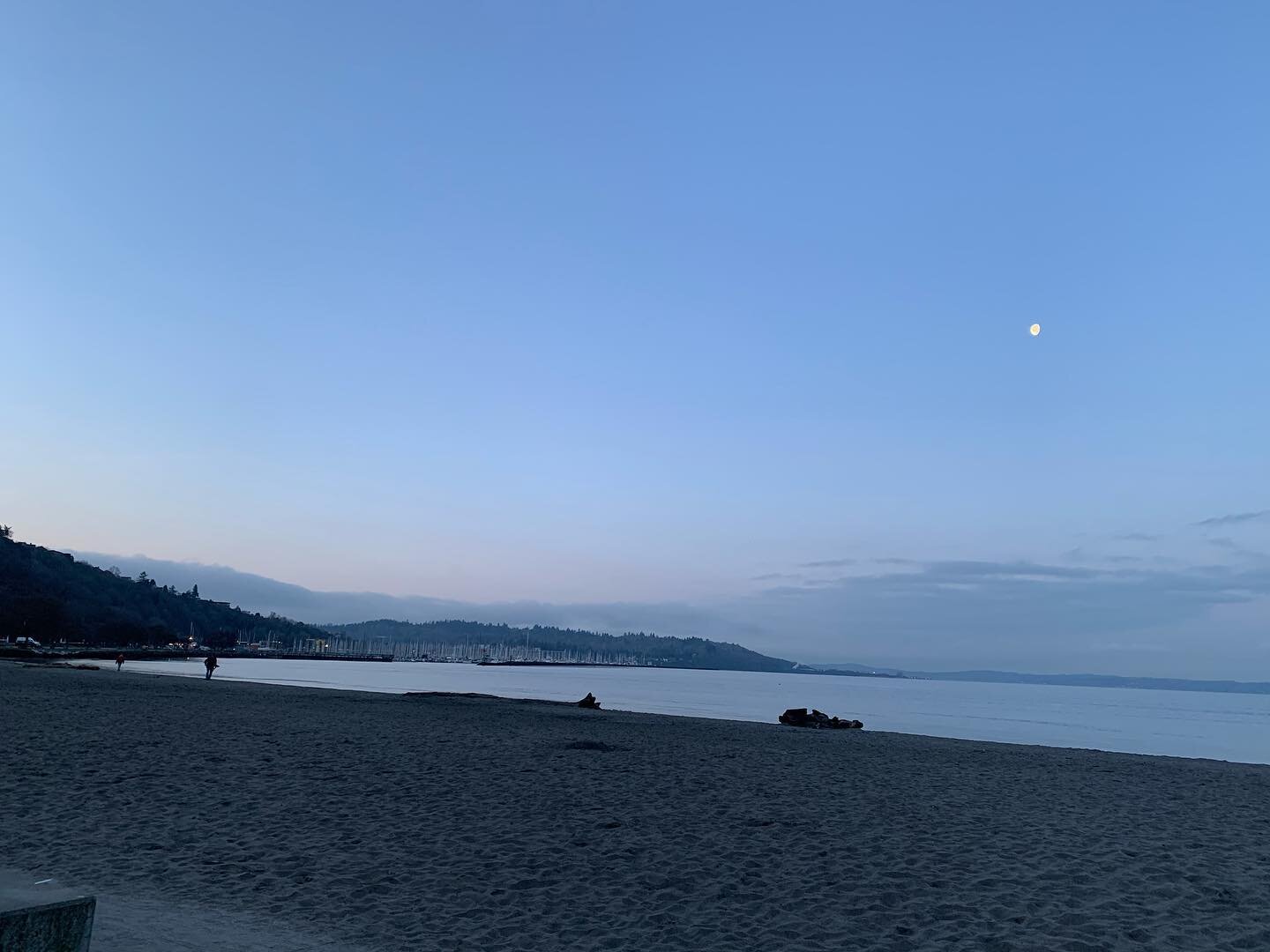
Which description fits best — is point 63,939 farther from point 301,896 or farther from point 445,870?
point 445,870

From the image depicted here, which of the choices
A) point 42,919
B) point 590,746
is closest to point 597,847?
point 42,919

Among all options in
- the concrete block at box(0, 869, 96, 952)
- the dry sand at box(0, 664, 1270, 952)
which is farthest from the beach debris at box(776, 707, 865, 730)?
the concrete block at box(0, 869, 96, 952)

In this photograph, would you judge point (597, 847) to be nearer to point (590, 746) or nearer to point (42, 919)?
point (42, 919)

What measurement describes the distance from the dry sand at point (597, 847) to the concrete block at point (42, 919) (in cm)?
284

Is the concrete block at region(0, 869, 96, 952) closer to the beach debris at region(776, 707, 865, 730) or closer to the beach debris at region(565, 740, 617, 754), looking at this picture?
the beach debris at region(565, 740, 617, 754)

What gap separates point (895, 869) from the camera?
10.7 m

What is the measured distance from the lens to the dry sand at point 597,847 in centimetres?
828

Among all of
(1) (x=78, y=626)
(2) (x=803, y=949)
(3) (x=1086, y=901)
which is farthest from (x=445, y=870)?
(1) (x=78, y=626)

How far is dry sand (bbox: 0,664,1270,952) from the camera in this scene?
828 centimetres

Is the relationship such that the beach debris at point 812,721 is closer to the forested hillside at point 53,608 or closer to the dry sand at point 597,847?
the dry sand at point 597,847

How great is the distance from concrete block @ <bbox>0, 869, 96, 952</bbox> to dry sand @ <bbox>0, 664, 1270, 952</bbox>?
284cm

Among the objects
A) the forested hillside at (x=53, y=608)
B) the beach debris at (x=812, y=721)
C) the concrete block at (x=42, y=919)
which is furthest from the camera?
the forested hillside at (x=53, y=608)

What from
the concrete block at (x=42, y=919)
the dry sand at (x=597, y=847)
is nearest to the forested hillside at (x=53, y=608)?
the dry sand at (x=597, y=847)

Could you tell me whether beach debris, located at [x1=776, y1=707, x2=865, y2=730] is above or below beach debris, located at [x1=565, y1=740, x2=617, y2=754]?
below
